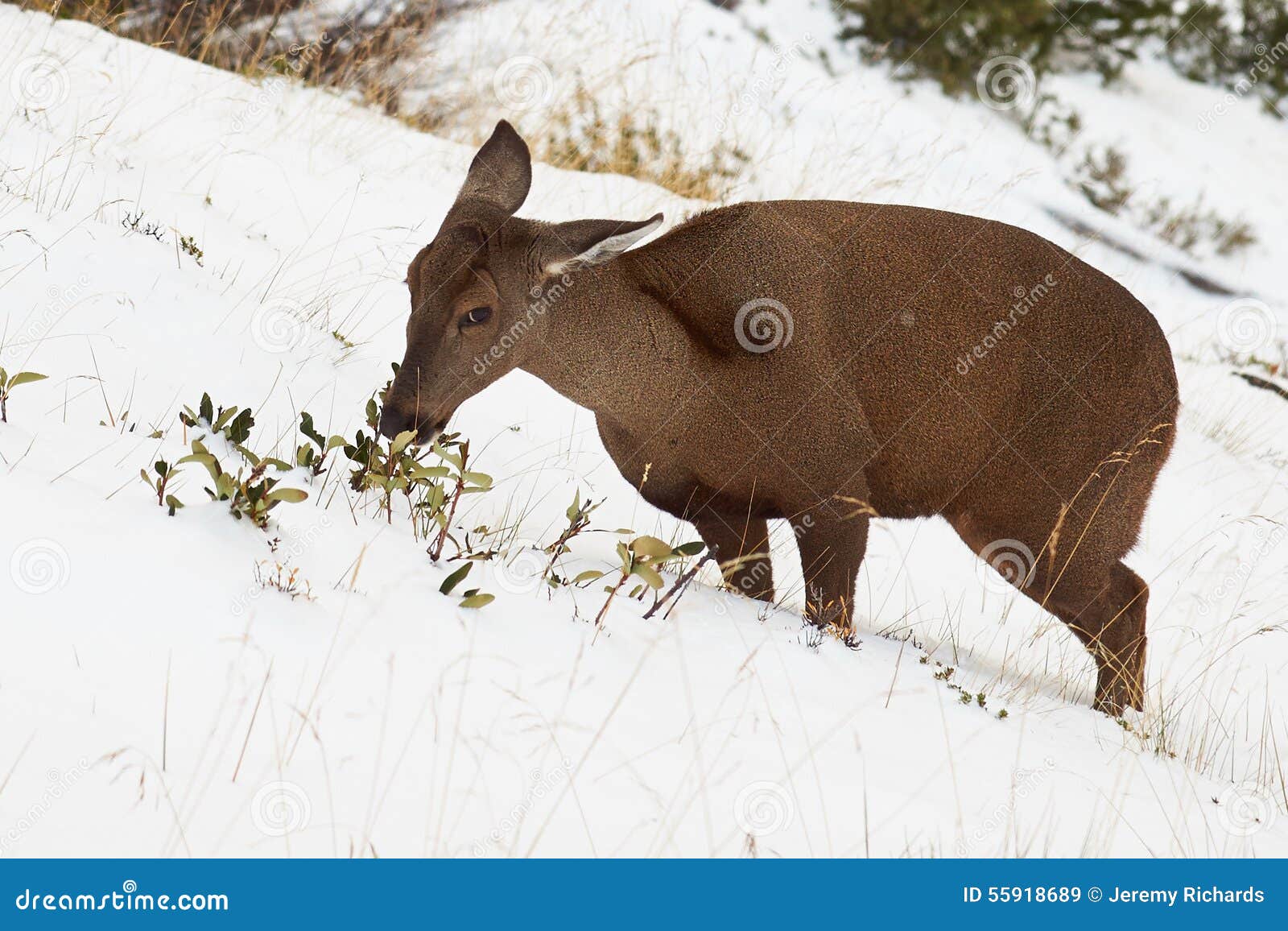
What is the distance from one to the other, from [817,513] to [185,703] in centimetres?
286

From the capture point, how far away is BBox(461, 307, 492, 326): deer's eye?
4.77m

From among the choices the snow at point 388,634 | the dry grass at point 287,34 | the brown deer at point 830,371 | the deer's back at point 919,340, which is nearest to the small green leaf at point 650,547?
the snow at point 388,634

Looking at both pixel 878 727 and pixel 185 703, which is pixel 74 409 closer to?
pixel 185 703

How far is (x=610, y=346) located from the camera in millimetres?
5070

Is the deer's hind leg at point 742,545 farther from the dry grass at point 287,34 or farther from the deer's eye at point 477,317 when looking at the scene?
the dry grass at point 287,34

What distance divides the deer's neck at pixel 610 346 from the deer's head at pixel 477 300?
6 cm

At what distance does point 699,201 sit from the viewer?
11.4 meters

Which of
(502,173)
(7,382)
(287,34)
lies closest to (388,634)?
(7,382)

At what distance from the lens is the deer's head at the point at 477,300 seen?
4.72 metres

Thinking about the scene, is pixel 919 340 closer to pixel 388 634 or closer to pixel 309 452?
pixel 309 452

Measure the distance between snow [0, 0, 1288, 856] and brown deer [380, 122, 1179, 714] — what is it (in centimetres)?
50

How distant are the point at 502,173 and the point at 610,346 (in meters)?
0.86

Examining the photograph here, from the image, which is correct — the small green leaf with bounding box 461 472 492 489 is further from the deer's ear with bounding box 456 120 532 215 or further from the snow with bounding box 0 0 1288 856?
the deer's ear with bounding box 456 120 532 215
